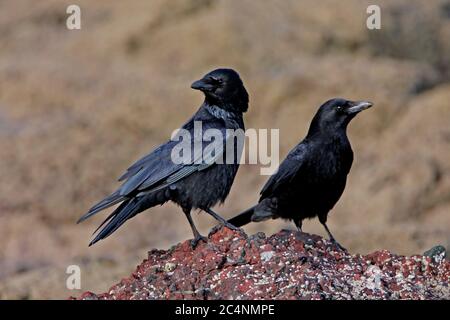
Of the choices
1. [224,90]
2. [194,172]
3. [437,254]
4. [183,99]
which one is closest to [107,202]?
[194,172]

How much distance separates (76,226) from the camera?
58.6 ft

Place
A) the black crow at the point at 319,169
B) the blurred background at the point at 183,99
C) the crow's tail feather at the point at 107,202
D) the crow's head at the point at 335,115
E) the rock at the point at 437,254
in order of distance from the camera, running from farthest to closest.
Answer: the blurred background at the point at 183,99
the crow's head at the point at 335,115
the black crow at the point at 319,169
the crow's tail feather at the point at 107,202
the rock at the point at 437,254

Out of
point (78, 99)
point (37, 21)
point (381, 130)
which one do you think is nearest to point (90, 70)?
point (78, 99)

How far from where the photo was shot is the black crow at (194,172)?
9266mm

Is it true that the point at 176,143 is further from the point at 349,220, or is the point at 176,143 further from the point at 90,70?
the point at 90,70

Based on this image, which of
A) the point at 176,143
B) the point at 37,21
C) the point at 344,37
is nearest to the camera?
the point at 176,143

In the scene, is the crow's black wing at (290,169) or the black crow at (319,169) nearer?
the black crow at (319,169)

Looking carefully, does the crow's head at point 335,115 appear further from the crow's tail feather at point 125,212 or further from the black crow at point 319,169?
the crow's tail feather at point 125,212

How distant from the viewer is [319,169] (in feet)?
35.0

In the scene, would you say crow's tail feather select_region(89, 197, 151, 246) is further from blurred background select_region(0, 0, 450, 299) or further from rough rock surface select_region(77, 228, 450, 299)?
blurred background select_region(0, 0, 450, 299)

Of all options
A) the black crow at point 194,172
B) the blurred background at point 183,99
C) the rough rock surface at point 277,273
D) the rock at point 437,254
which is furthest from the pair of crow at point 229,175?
the blurred background at point 183,99

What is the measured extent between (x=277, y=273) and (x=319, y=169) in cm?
267

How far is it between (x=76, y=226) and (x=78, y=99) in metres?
3.41

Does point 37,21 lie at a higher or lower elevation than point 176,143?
higher
